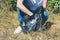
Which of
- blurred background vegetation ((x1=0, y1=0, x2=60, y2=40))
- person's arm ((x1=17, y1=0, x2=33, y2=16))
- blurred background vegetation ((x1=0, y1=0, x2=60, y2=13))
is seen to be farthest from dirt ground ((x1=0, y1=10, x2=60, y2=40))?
person's arm ((x1=17, y1=0, x2=33, y2=16))

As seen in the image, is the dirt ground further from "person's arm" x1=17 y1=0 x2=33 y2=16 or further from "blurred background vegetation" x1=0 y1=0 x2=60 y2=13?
"person's arm" x1=17 y1=0 x2=33 y2=16

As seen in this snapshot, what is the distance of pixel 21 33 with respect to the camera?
390 cm

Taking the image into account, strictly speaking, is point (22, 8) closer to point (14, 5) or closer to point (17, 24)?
point (17, 24)

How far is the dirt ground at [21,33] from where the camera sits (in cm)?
380

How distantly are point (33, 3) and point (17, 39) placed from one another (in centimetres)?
60

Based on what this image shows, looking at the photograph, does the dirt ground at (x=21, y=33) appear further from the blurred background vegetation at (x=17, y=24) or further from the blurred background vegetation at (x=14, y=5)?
the blurred background vegetation at (x=14, y=5)

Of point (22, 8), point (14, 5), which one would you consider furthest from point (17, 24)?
point (14, 5)

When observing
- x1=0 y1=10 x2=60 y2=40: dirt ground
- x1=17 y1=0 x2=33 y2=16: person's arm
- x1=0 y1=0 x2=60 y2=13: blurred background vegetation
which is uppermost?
x1=17 y1=0 x2=33 y2=16: person's arm

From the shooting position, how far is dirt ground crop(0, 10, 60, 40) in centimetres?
380

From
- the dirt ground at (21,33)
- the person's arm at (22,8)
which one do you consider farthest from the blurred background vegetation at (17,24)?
the person's arm at (22,8)

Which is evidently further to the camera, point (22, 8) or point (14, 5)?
point (14, 5)

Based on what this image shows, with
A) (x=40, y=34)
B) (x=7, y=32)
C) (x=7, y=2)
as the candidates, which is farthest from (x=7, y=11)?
(x=40, y=34)

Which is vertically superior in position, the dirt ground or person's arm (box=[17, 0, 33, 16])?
person's arm (box=[17, 0, 33, 16])

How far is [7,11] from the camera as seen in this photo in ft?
15.2
